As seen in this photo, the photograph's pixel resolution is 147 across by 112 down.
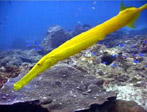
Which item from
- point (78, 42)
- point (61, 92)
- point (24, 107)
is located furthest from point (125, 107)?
point (78, 42)

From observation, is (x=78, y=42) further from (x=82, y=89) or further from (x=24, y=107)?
(x=82, y=89)

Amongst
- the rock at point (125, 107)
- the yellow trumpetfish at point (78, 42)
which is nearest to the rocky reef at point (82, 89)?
the rock at point (125, 107)

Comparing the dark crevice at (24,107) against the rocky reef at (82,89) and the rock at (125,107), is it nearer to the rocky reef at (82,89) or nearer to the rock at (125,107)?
the rocky reef at (82,89)

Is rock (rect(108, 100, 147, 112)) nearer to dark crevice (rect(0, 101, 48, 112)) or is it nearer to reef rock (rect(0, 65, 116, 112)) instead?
reef rock (rect(0, 65, 116, 112))

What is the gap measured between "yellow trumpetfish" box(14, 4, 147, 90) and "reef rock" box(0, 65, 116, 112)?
6.35 feet

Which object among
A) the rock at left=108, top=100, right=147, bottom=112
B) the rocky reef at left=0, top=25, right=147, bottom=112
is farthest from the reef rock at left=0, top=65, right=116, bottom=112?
the rock at left=108, top=100, right=147, bottom=112

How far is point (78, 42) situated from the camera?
2365 mm

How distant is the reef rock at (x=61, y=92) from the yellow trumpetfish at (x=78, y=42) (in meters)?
1.94

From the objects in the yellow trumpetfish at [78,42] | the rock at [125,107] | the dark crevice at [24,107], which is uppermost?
the yellow trumpetfish at [78,42]

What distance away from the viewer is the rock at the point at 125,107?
4.51 meters

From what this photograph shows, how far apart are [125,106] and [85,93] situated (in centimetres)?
101

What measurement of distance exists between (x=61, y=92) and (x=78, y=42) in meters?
2.73

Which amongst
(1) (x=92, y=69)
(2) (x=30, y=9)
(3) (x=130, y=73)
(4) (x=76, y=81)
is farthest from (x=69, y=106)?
(2) (x=30, y=9)

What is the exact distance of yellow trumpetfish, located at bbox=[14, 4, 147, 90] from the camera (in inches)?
91.7
